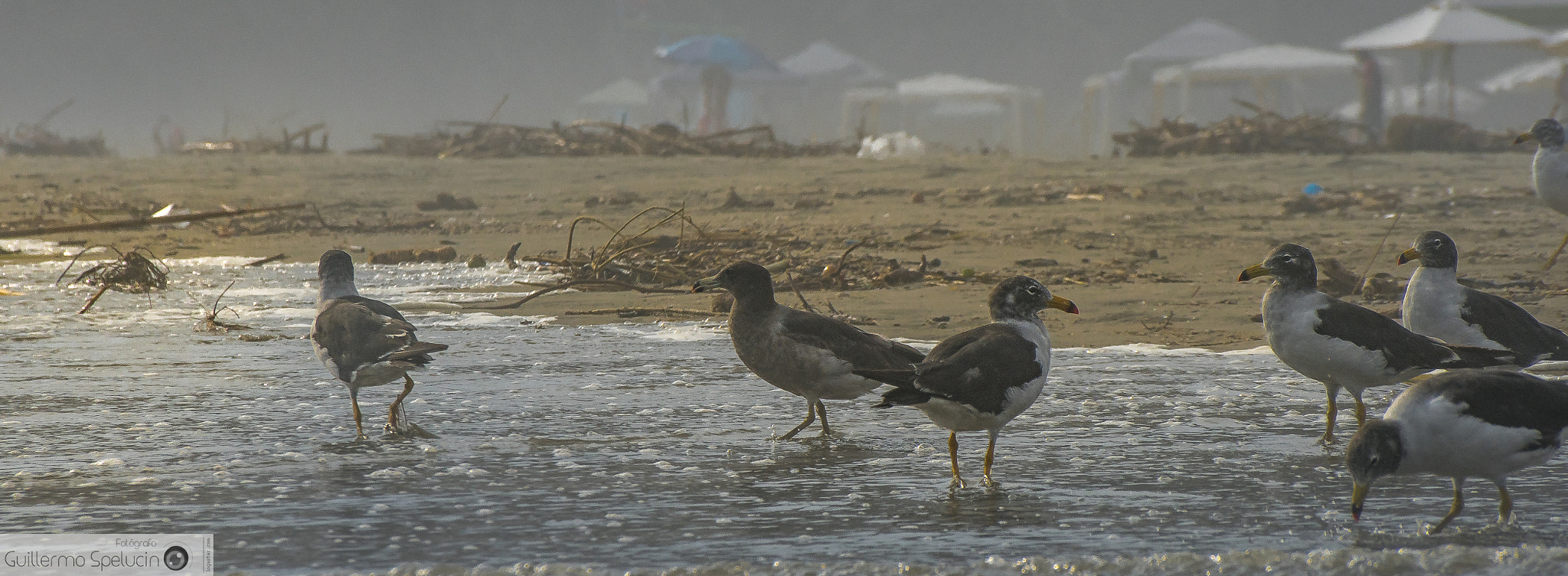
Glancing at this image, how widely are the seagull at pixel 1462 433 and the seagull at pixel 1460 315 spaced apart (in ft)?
5.86

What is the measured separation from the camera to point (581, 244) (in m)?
12.8

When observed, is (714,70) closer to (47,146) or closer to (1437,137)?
(47,146)

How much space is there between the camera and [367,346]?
5184mm

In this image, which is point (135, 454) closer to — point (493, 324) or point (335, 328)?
point (335, 328)

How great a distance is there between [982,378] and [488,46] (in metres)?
55.2

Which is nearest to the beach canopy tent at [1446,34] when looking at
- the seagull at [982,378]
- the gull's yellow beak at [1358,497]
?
the seagull at [982,378]

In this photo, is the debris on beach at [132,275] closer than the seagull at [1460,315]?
No

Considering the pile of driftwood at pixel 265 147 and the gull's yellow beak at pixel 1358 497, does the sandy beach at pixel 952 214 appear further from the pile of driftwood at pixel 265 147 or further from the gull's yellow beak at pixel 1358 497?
the gull's yellow beak at pixel 1358 497

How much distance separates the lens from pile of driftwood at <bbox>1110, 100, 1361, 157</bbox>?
19156 mm

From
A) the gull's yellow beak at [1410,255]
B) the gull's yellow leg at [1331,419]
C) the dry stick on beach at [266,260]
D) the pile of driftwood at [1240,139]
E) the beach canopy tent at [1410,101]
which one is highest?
the beach canopy tent at [1410,101]

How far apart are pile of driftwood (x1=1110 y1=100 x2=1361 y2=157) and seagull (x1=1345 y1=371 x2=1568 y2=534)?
50.3 ft

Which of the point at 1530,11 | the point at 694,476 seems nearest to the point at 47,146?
the point at 694,476

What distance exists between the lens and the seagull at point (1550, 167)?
33.0 feet

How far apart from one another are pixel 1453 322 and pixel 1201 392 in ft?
3.71
